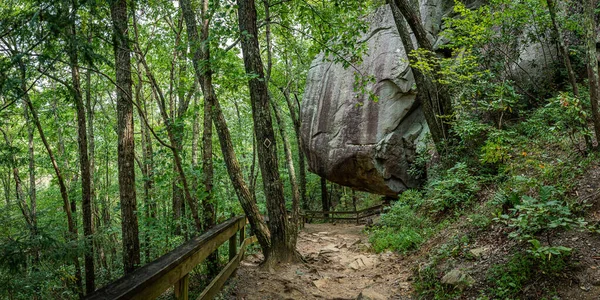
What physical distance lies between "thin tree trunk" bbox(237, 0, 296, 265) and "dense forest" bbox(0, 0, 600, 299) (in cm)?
3

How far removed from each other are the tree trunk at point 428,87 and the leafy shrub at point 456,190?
1.56 meters

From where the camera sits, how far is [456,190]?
7.68 meters

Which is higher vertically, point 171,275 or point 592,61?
point 592,61

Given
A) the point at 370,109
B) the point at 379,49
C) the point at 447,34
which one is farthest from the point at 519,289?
the point at 379,49

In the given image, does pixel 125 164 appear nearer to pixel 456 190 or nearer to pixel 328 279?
pixel 328 279

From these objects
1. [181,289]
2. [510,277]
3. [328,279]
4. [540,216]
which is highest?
[540,216]

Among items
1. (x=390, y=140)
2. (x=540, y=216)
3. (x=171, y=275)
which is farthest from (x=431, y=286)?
(x=390, y=140)

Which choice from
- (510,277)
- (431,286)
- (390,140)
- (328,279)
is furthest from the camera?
(390,140)

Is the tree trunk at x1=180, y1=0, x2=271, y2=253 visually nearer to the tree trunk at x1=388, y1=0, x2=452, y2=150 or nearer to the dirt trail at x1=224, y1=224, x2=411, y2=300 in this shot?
the dirt trail at x1=224, y1=224, x2=411, y2=300

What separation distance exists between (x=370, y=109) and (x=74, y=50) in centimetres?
1248

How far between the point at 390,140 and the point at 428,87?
13.1 ft

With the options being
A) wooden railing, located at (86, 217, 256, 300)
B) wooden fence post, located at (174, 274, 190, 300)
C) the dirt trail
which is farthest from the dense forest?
wooden fence post, located at (174, 274, 190, 300)

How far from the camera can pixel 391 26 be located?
14.8 metres

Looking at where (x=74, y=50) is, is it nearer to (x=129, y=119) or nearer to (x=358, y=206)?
(x=129, y=119)
